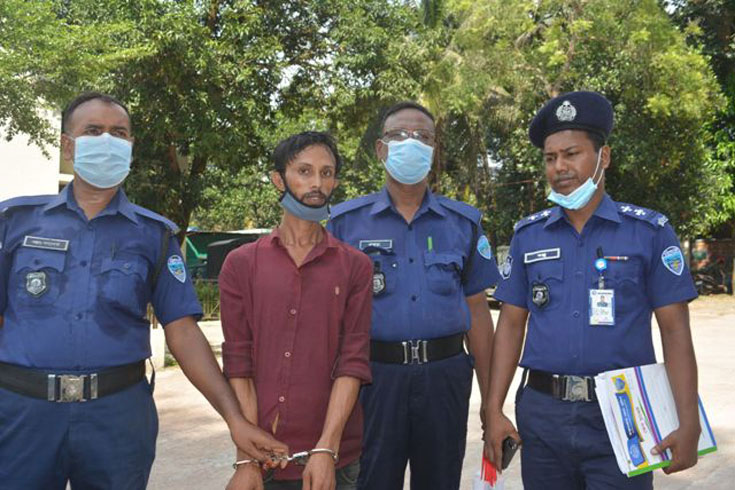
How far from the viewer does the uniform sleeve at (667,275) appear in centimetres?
273

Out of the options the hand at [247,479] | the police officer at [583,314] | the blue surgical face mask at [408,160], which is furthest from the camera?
the blue surgical face mask at [408,160]

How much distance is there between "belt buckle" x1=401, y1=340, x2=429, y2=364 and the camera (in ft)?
10.7

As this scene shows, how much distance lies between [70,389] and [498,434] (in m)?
1.59

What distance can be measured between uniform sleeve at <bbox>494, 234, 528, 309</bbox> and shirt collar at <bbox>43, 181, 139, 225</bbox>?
4.82ft

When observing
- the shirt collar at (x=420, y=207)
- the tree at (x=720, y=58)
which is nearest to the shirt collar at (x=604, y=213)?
the shirt collar at (x=420, y=207)

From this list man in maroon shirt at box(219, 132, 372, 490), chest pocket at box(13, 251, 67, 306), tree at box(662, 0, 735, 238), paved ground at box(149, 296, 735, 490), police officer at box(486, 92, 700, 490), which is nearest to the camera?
man in maroon shirt at box(219, 132, 372, 490)

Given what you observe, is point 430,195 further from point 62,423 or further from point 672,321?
point 62,423

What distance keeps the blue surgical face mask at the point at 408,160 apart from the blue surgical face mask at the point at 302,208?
38.9 inches

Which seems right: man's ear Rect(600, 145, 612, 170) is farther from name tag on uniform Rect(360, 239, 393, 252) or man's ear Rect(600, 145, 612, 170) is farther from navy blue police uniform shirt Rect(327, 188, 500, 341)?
name tag on uniform Rect(360, 239, 393, 252)

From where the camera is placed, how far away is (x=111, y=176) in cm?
284

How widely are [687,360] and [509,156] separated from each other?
19321 millimetres

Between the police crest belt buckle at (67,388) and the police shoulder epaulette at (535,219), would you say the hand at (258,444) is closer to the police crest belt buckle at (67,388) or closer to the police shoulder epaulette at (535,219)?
the police crest belt buckle at (67,388)

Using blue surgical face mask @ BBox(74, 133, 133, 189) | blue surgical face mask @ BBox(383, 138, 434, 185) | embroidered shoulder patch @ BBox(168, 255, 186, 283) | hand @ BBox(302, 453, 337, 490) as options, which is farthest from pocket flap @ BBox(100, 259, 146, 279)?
blue surgical face mask @ BBox(383, 138, 434, 185)

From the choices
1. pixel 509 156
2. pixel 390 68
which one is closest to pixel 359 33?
pixel 390 68
